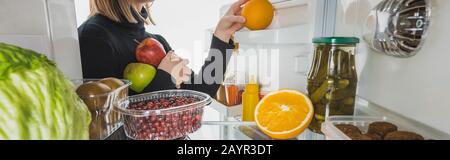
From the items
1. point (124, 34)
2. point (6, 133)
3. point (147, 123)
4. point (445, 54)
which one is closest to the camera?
point (6, 133)

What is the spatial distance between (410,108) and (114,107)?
0.48 meters

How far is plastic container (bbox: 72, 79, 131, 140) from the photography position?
40 centimetres

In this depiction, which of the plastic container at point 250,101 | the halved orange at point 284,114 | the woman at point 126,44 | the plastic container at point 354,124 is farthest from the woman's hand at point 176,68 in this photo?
the plastic container at point 354,124

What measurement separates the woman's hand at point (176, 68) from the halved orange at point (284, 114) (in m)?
0.38

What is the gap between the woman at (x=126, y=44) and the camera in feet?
2.66

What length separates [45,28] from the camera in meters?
0.47

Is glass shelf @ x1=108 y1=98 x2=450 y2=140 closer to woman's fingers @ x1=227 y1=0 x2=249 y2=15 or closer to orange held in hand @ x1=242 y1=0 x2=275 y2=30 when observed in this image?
orange held in hand @ x1=242 y1=0 x2=275 y2=30

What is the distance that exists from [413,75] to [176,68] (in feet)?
2.12

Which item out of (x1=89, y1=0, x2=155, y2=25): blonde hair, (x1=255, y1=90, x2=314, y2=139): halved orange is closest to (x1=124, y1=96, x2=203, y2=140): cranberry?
(x1=255, y1=90, x2=314, y2=139): halved orange

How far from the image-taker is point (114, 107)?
0.45 meters

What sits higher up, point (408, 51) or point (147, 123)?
point (408, 51)

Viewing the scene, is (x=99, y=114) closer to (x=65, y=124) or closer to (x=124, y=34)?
(x=65, y=124)

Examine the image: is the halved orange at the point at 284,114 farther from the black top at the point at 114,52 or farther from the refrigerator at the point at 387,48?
the black top at the point at 114,52
